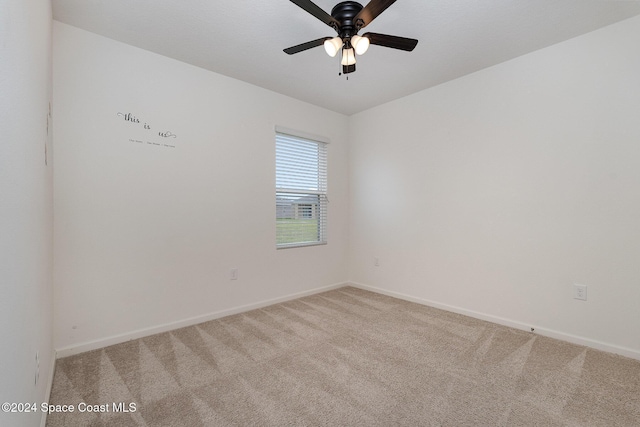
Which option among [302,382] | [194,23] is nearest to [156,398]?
[302,382]

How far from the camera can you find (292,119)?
12.0 feet

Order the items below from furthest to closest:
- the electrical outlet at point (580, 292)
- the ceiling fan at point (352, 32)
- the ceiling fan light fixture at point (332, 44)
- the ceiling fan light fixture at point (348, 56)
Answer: the electrical outlet at point (580, 292), the ceiling fan light fixture at point (348, 56), the ceiling fan light fixture at point (332, 44), the ceiling fan at point (352, 32)

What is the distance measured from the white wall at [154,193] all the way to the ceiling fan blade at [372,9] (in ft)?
6.06

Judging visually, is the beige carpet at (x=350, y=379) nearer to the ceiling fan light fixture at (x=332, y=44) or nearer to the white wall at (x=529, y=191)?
the white wall at (x=529, y=191)

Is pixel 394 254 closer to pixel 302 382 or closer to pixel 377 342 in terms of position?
pixel 377 342

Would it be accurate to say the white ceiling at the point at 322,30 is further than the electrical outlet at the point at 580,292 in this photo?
No

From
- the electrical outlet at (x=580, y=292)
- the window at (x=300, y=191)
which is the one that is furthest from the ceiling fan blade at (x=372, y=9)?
the electrical outlet at (x=580, y=292)

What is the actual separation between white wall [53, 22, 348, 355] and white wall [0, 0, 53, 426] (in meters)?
0.81

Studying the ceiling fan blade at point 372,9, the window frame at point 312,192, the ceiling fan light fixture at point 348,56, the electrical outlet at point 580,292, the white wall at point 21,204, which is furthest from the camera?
the window frame at point 312,192

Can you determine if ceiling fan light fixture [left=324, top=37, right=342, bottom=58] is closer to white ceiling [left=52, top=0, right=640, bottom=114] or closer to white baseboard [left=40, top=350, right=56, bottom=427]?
white ceiling [left=52, top=0, right=640, bottom=114]

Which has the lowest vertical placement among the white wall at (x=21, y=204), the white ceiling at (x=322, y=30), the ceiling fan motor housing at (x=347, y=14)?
the white wall at (x=21, y=204)

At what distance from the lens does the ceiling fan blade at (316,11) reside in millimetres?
1577

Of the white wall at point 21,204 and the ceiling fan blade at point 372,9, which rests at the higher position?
the ceiling fan blade at point 372,9

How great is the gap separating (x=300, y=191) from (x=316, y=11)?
2.30 metres
